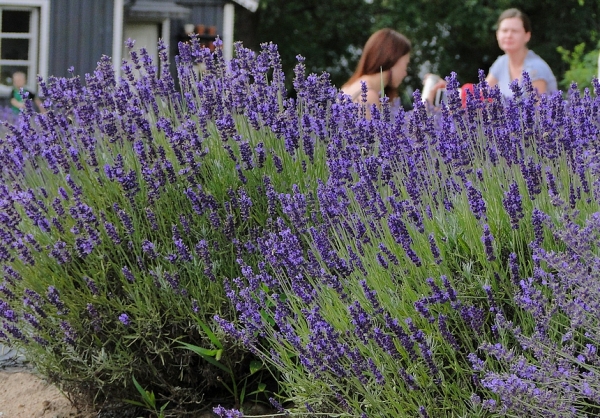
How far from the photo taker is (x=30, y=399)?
4082 mm

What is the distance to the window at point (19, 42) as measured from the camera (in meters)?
13.4

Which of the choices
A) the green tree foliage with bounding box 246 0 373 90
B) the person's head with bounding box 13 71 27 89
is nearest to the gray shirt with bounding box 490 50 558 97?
the person's head with bounding box 13 71 27 89

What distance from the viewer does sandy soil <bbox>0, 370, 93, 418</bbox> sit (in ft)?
12.9

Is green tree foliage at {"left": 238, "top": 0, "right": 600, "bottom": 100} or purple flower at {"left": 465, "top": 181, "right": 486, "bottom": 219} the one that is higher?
green tree foliage at {"left": 238, "top": 0, "right": 600, "bottom": 100}

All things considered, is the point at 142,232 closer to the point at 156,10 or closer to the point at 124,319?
the point at 124,319

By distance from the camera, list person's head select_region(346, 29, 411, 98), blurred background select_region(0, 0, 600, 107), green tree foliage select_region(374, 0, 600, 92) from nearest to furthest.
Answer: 1. person's head select_region(346, 29, 411, 98)
2. blurred background select_region(0, 0, 600, 107)
3. green tree foliage select_region(374, 0, 600, 92)

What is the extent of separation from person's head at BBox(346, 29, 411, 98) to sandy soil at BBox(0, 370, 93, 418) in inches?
132

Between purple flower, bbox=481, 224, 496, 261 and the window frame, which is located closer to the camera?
purple flower, bbox=481, 224, 496, 261

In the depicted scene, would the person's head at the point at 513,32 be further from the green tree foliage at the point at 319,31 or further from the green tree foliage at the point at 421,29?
the green tree foliage at the point at 319,31

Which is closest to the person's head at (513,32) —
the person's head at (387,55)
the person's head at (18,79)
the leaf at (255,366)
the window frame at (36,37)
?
the person's head at (387,55)

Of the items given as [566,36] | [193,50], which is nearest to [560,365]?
[193,50]

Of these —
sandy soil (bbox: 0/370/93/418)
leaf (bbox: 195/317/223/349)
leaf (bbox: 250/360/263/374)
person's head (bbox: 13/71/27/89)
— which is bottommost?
sandy soil (bbox: 0/370/93/418)

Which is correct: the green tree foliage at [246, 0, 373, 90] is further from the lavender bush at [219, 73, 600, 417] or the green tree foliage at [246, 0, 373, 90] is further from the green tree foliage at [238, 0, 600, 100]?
the lavender bush at [219, 73, 600, 417]

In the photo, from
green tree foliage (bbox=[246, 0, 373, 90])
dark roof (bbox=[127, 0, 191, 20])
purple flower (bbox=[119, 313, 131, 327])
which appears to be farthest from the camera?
green tree foliage (bbox=[246, 0, 373, 90])
